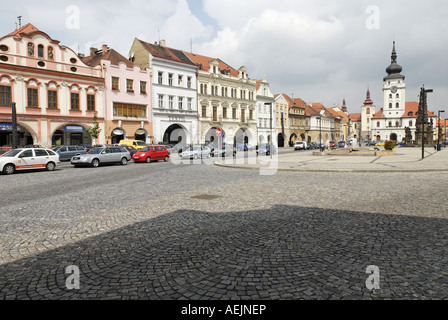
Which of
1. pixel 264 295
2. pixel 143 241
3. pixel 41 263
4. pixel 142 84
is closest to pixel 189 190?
pixel 143 241

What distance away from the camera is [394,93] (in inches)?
4825

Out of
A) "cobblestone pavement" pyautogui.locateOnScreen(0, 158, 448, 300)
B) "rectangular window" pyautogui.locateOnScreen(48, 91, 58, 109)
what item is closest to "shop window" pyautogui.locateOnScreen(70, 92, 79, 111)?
"rectangular window" pyautogui.locateOnScreen(48, 91, 58, 109)

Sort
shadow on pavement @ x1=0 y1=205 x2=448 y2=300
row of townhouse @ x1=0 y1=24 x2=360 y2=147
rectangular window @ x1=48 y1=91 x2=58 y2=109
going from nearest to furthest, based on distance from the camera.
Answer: shadow on pavement @ x1=0 y1=205 x2=448 y2=300, row of townhouse @ x1=0 y1=24 x2=360 y2=147, rectangular window @ x1=48 y1=91 x2=58 y2=109

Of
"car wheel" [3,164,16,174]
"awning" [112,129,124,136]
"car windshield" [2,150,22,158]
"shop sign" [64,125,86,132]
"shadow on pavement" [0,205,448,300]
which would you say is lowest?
"shadow on pavement" [0,205,448,300]

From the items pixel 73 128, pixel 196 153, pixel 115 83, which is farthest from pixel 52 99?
pixel 196 153

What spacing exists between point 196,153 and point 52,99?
1938 centimetres

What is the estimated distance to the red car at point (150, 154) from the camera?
29438 mm

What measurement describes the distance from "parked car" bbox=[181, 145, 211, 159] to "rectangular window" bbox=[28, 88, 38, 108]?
18807 mm

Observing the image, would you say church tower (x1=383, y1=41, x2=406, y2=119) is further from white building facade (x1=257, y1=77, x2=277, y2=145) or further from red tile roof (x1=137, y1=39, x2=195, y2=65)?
red tile roof (x1=137, y1=39, x2=195, y2=65)

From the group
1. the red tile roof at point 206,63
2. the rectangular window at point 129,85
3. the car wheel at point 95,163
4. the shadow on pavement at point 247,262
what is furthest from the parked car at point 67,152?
the red tile roof at point 206,63

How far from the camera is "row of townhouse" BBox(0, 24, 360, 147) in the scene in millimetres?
37344

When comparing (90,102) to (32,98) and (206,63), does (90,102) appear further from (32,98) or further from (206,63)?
(206,63)
